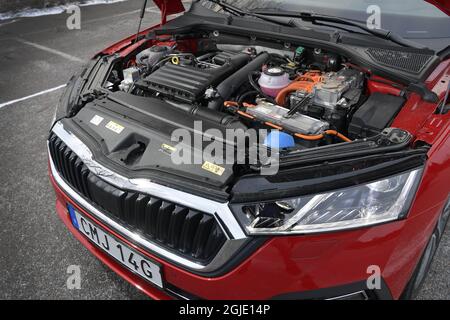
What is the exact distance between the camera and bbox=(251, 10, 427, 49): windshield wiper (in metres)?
1.79

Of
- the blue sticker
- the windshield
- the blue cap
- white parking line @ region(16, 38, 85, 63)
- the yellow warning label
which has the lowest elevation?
white parking line @ region(16, 38, 85, 63)

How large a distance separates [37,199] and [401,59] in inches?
93.4

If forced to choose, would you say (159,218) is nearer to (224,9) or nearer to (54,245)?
(54,245)

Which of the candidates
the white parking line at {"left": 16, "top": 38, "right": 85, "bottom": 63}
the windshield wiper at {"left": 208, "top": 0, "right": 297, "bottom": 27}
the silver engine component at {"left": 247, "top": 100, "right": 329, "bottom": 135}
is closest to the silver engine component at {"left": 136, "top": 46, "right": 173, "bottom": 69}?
the windshield wiper at {"left": 208, "top": 0, "right": 297, "bottom": 27}

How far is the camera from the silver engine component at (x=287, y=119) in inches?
60.4

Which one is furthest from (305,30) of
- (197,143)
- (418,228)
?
(418,228)

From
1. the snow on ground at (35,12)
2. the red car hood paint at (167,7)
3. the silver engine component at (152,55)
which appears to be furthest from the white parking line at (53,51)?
the silver engine component at (152,55)

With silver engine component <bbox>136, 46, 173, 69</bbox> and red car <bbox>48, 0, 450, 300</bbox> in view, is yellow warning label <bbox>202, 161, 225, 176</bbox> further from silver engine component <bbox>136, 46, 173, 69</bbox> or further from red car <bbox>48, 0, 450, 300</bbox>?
silver engine component <bbox>136, 46, 173, 69</bbox>

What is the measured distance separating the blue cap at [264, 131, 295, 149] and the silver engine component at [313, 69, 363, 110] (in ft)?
1.07

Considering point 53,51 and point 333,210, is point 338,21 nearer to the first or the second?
point 333,210

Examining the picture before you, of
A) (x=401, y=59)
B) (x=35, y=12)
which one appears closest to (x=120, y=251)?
(x=401, y=59)

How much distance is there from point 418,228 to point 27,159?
283cm

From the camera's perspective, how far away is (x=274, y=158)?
1325mm
